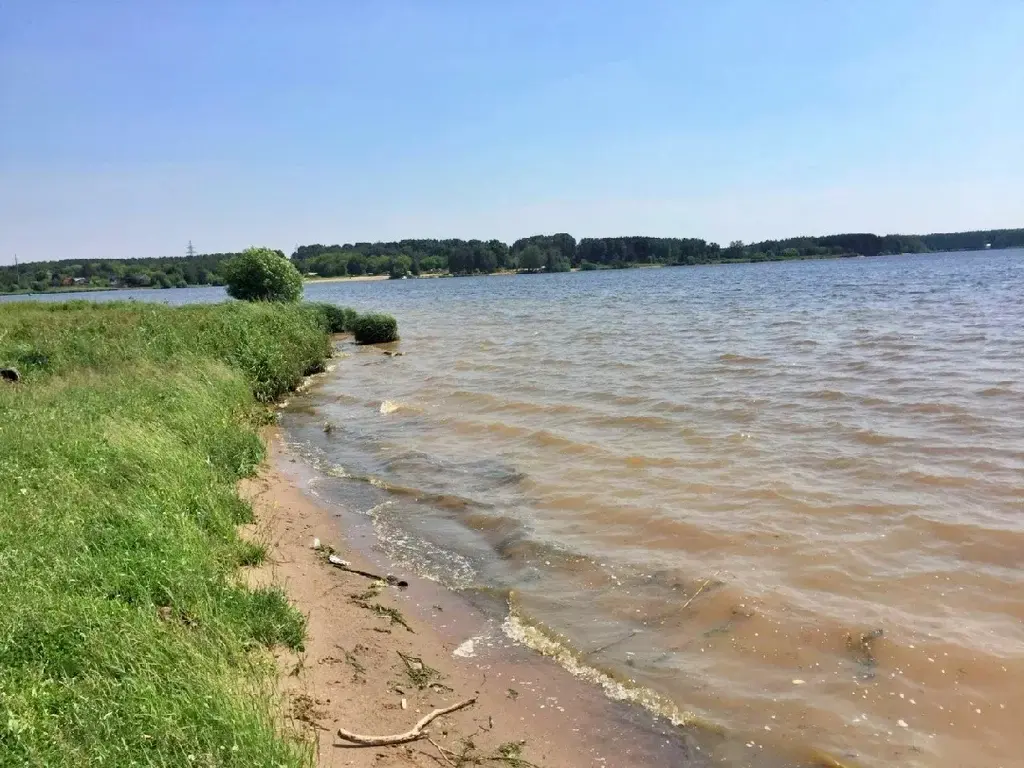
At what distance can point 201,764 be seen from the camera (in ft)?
12.0

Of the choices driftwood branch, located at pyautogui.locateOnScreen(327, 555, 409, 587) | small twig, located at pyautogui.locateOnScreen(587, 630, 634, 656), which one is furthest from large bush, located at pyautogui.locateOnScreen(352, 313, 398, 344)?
small twig, located at pyautogui.locateOnScreen(587, 630, 634, 656)

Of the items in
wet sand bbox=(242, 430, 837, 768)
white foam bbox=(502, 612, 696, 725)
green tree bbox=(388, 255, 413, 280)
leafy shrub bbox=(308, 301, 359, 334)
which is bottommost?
white foam bbox=(502, 612, 696, 725)

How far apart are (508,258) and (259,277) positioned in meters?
132

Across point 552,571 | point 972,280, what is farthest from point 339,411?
point 972,280

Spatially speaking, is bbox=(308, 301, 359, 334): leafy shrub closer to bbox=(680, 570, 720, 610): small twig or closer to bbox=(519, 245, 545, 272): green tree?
bbox=(680, 570, 720, 610): small twig

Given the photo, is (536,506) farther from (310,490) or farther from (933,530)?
(933,530)

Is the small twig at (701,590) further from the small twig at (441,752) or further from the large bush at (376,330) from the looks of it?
the large bush at (376,330)

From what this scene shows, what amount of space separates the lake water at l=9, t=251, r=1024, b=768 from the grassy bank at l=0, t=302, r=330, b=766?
2.52 metres

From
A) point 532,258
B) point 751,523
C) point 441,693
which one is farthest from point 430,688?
point 532,258

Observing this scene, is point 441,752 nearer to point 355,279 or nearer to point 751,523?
point 751,523

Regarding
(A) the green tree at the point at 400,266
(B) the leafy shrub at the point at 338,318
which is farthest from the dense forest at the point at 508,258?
(B) the leafy shrub at the point at 338,318

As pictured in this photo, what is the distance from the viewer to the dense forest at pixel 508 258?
13562 cm

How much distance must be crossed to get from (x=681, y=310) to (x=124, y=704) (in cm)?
4193

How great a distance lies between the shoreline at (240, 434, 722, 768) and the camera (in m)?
5.00
